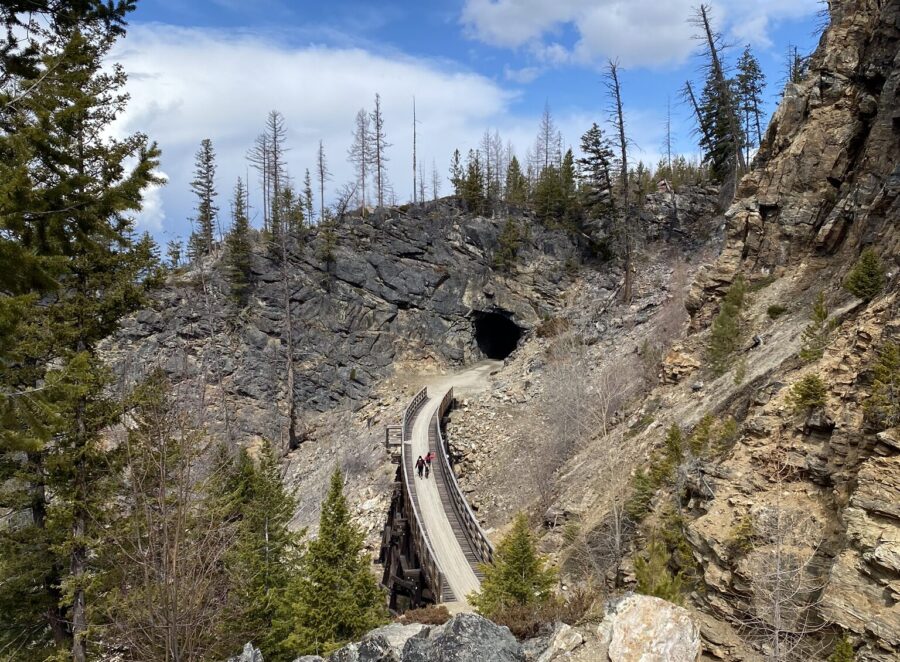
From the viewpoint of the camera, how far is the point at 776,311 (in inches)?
595

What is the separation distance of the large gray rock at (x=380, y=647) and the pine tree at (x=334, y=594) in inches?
97.1

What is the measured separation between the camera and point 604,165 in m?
36.9

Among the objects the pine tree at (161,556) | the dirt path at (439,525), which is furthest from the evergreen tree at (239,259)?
the pine tree at (161,556)

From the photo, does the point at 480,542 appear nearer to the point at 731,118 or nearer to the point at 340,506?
the point at 340,506

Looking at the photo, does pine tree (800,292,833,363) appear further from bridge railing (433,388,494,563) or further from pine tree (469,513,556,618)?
bridge railing (433,388,494,563)

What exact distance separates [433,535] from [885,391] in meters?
13.9

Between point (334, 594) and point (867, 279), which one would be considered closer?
point (867, 279)

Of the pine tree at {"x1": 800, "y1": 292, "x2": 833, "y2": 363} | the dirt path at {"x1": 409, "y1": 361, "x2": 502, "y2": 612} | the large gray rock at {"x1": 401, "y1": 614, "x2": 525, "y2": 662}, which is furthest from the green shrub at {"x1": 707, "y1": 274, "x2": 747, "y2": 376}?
the large gray rock at {"x1": 401, "y1": 614, "x2": 525, "y2": 662}

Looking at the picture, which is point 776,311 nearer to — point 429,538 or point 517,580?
point 517,580

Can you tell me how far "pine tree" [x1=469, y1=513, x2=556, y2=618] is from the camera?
34.9ft

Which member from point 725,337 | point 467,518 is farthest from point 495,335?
point 725,337

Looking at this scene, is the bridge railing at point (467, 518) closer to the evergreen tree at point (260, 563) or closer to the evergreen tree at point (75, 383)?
the evergreen tree at point (260, 563)

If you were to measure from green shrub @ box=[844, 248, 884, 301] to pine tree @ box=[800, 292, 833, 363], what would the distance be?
795 mm

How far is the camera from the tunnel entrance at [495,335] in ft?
149
